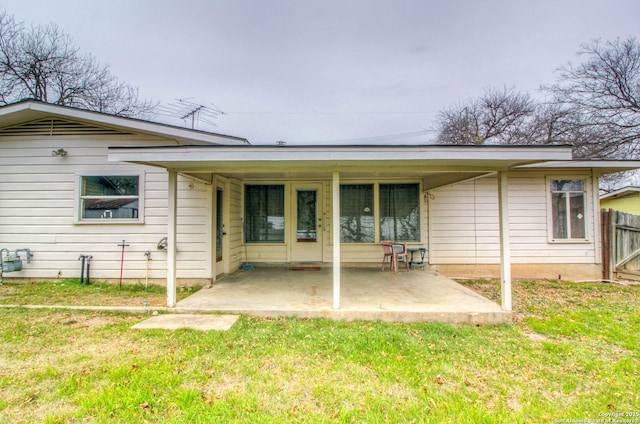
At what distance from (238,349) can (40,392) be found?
4.89 feet

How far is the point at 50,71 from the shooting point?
10242 millimetres

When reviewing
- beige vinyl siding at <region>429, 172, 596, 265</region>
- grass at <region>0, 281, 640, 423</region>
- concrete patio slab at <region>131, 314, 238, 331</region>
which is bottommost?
grass at <region>0, 281, 640, 423</region>

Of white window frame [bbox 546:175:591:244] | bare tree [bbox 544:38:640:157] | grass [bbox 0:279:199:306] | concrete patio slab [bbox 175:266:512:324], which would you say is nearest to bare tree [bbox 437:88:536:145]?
bare tree [bbox 544:38:640:157]

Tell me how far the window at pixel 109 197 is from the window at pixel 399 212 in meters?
5.31

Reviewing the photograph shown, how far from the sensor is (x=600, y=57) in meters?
10.7

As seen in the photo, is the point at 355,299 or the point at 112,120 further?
the point at 112,120

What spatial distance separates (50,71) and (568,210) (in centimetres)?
1649

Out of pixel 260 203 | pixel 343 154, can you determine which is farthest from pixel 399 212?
pixel 343 154

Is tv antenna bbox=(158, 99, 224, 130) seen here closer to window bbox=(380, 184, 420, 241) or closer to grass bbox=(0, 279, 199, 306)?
grass bbox=(0, 279, 199, 306)

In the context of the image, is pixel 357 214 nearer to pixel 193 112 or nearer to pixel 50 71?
pixel 193 112

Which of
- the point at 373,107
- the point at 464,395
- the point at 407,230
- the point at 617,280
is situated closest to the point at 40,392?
the point at 464,395

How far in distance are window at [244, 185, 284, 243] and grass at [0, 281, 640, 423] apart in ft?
11.6

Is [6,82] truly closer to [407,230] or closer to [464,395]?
[407,230]

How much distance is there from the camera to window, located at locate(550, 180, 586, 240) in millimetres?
6512
